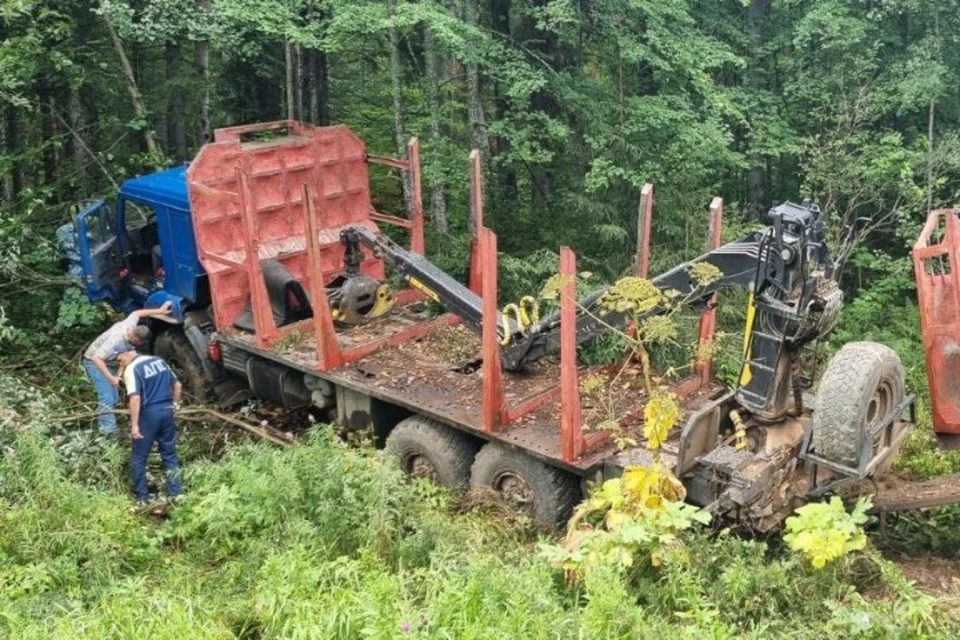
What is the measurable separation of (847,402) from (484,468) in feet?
8.76

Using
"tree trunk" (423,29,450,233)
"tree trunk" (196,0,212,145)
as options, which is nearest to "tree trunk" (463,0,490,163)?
"tree trunk" (423,29,450,233)

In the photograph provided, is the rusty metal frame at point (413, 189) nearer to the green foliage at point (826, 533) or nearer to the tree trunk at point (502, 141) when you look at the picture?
the tree trunk at point (502, 141)

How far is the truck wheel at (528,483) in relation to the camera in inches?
263

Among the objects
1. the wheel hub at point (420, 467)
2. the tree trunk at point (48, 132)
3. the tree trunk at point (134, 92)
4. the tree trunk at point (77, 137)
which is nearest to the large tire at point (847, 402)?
the wheel hub at point (420, 467)

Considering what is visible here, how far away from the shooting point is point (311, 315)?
9.12 meters

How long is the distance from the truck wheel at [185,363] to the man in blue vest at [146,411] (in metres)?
Result: 1.90

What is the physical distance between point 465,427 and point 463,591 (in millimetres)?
2606

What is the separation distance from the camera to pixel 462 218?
14750mm

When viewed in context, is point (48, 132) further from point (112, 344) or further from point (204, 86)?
point (112, 344)

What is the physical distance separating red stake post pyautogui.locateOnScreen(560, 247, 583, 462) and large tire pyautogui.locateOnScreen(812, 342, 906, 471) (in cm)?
153

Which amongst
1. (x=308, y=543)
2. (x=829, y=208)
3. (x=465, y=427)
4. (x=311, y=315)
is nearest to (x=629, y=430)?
(x=465, y=427)

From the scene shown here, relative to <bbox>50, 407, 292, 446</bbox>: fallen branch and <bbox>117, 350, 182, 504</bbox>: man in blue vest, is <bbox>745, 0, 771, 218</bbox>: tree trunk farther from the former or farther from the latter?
<bbox>117, 350, 182, 504</bbox>: man in blue vest

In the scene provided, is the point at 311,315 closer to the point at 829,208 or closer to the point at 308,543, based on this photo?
the point at 308,543

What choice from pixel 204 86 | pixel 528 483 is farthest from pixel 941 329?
pixel 204 86
